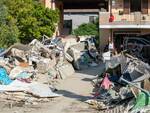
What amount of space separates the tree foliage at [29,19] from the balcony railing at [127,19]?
4.23 metres

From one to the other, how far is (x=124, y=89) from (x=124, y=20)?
→ 20.5 meters

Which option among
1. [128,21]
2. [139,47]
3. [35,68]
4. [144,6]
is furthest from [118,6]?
[139,47]

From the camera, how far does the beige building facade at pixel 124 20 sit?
1651 inches

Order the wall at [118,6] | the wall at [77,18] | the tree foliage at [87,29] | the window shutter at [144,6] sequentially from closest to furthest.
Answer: the window shutter at [144,6], the wall at [118,6], the tree foliage at [87,29], the wall at [77,18]

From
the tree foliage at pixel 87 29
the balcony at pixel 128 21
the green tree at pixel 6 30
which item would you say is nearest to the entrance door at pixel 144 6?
the balcony at pixel 128 21

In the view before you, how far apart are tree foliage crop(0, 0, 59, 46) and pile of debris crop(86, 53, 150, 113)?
51.4ft

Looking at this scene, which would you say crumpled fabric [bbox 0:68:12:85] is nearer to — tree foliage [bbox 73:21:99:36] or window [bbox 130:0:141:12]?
window [bbox 130:0:141:12]

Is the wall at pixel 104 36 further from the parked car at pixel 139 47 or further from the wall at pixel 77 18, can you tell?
the wall at pixel 77 18

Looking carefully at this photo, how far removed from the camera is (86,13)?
67188 millimetres

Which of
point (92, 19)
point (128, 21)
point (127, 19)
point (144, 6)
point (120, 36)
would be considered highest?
point (144, 6)

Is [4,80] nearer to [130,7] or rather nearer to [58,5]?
[130,7]

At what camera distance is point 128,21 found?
138 ft

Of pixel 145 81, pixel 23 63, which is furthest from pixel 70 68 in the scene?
pixel 145 81

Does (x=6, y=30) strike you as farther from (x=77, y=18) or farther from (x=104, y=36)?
(x=77, y=18)
